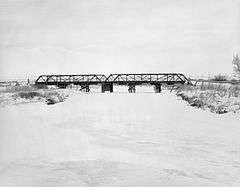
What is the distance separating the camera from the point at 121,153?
823 cm

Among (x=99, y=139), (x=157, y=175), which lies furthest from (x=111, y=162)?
(x=99, y=139)

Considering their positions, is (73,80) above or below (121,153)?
above

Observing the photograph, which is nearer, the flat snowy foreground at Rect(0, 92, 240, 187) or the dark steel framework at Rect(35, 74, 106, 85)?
the flat snowy foreground at Rect(0, 92, 240, 187)

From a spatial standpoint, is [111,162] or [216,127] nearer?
[111,162]

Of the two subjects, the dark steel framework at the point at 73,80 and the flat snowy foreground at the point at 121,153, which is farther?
the dark steel framework at the point at 73,80

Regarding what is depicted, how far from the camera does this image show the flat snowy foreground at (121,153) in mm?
6285

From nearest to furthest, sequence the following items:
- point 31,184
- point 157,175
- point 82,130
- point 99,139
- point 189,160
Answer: point 31,184
point 157,175
point 189,160
point 99,139
point 82,130

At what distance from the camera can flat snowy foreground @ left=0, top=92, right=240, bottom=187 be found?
20.6 ft

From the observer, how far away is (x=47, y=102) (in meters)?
23.0

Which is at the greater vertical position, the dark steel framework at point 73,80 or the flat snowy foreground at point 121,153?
the dark steel framework at point 73,80

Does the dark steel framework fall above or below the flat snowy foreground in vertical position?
above

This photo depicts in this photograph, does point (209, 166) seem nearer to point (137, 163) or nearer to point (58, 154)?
point (137, 163)

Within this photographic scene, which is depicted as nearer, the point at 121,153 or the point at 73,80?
the point at 121,153

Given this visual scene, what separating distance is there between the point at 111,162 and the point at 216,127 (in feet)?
19.0
